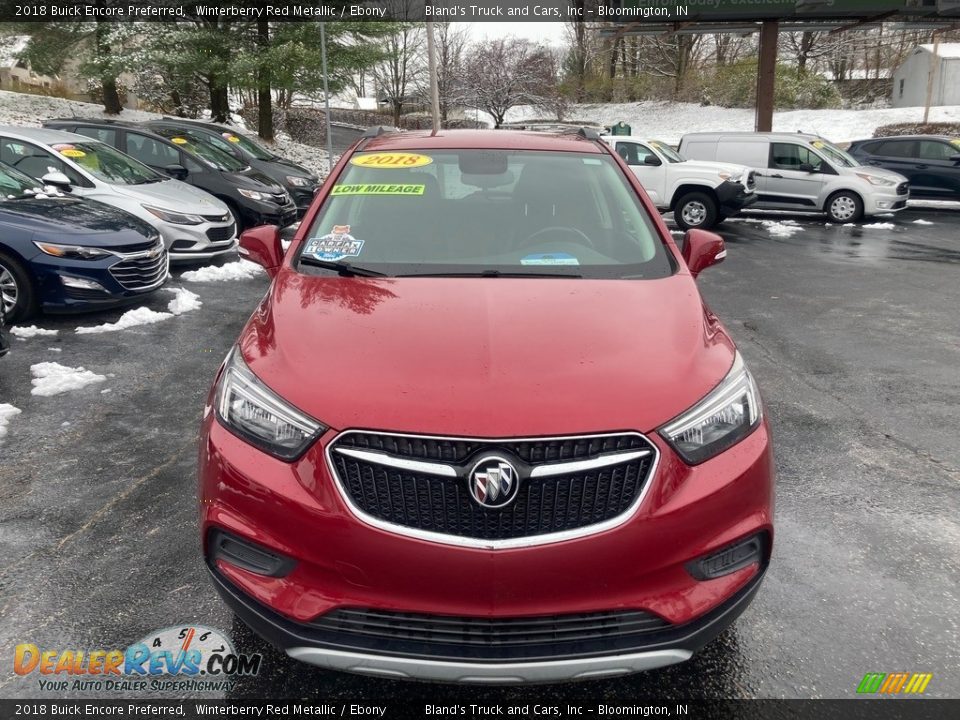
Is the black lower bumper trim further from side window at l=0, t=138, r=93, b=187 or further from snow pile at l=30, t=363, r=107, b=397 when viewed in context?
side window at l=0, t=138, r=93, b=187

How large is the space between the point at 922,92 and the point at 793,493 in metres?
44.9

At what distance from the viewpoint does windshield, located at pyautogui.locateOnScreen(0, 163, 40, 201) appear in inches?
282

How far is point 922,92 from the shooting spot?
40.6m

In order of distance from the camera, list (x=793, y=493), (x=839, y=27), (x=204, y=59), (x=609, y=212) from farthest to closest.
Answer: (x=839, y=27)
(x=204, y=59)
(x=793, y=493)
(x=609, y=212)

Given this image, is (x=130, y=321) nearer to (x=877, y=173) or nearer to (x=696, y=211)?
(x=696, y=211)

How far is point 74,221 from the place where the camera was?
697 cm

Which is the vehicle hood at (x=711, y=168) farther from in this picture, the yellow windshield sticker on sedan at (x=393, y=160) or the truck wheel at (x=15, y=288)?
the yellow windshield sticker on sedan at (x=393, y=160)

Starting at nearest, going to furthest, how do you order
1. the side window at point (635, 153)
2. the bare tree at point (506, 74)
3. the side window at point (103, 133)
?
the side window at point (103, 133)
the side window at point (635, 153)
the bare tree at point (506, 74)

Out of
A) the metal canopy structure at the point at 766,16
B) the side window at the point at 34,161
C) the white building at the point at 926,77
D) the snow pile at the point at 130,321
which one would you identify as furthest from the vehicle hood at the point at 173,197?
the white building at the point at 926,77

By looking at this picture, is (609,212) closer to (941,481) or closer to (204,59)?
(941,481)

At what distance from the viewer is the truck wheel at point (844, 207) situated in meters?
15.9

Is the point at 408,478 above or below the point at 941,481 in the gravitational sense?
above

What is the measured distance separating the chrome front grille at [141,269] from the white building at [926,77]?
137ft

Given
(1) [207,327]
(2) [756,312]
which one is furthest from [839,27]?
(1) [207,327]
